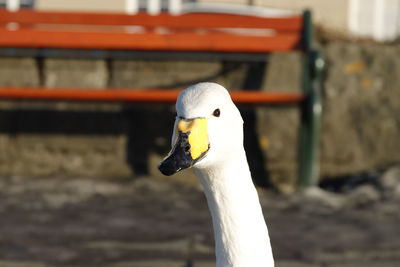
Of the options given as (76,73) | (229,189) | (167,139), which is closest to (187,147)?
(229,189)

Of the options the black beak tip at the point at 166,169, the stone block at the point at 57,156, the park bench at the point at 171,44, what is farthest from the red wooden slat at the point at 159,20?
the black beak tip at the point at 166,169

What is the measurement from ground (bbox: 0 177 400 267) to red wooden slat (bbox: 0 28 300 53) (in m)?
0.98

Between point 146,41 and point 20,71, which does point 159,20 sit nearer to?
point 146,41

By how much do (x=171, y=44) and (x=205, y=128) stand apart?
3.04 metres

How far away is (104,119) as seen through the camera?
4586 mm

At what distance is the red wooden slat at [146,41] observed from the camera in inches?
167

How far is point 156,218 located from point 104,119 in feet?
4.04

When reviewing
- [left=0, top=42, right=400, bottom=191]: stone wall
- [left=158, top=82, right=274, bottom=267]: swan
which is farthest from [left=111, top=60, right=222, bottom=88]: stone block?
[left=158, top=82, right=274, bottom=267]: swan

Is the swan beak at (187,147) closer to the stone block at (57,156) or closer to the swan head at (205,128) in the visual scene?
the swan head at (205,128)

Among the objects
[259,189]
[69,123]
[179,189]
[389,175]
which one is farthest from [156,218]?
[389,175]

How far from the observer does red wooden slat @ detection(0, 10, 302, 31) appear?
455cm

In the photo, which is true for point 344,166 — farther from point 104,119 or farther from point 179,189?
point 104,119

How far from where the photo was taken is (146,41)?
14.1 ft

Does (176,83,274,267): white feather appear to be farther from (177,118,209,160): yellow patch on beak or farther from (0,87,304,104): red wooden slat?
(0,87,304,104): red wooden slat
